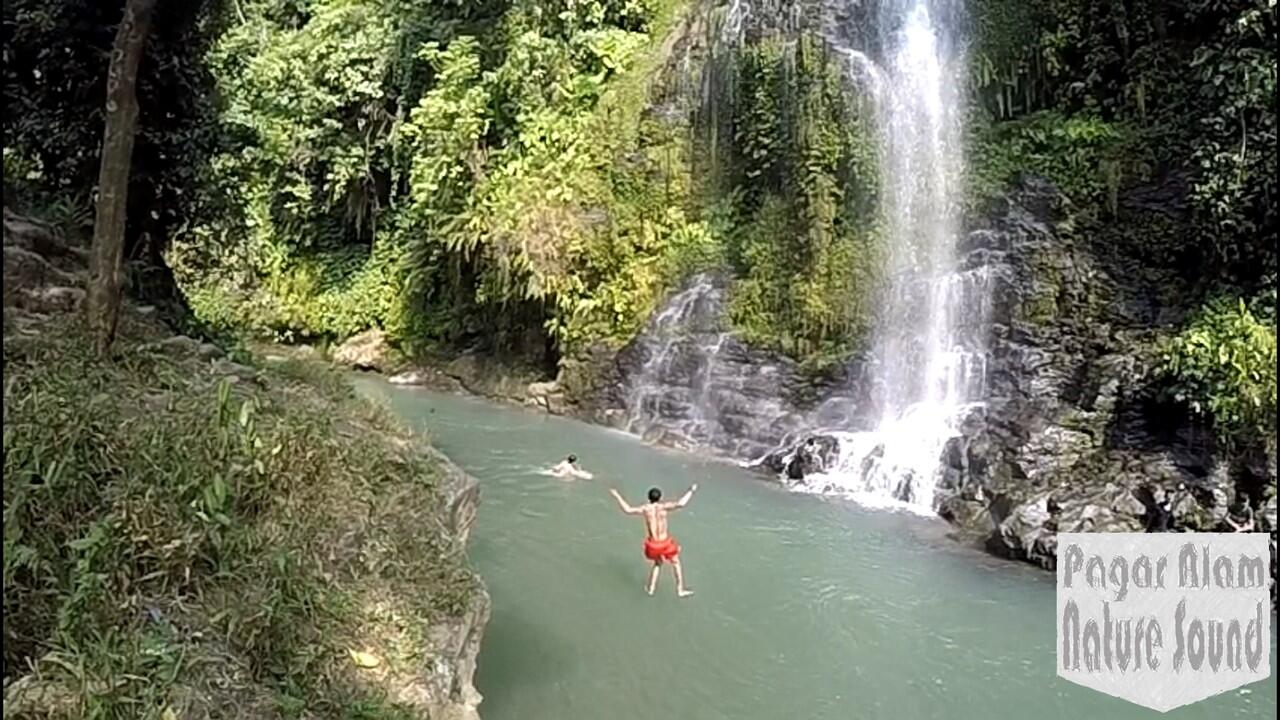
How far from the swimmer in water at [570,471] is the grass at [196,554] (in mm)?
5391

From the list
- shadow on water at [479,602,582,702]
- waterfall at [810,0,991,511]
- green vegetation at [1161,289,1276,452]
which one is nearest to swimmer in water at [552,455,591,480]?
waterfall at [810,0,991,511]

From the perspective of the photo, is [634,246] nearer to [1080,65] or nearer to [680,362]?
[680,362]

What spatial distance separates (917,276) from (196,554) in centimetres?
1093

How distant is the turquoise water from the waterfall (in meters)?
1.21

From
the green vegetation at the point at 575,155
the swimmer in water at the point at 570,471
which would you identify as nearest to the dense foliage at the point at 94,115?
the green vegetation at the point at 575,155

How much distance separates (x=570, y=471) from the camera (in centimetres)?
1141

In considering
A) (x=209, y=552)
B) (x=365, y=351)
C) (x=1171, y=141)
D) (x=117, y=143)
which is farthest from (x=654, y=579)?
(x=365, y=351)

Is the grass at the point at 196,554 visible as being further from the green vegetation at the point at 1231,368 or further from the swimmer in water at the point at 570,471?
the green vegetation at the point at 1231,368

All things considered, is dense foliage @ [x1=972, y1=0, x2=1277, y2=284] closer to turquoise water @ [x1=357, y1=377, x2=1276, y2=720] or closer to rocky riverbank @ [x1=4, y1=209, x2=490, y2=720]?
turquoise water @ [x1=357, y1=377, x2=1276, y2=720]

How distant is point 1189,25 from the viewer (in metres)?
12.2

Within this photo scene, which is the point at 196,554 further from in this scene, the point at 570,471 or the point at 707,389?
the point at 707,389

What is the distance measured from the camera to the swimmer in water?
11375 mm

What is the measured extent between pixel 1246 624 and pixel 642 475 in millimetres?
6059

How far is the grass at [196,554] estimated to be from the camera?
356cm
